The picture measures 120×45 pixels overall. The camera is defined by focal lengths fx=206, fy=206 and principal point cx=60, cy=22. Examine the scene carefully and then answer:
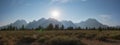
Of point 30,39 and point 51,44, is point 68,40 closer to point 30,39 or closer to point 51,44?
point 51,44

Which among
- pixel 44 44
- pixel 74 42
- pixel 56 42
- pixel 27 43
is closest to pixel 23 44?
pixel 27 43

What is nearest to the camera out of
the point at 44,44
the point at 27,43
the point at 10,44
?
the point at 10,44

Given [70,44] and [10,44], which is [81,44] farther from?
[10,44]

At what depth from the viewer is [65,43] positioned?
19.7 m

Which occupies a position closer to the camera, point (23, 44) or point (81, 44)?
point (81, 44)

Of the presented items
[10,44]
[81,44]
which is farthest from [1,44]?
[81,44]

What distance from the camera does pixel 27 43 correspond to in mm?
23344

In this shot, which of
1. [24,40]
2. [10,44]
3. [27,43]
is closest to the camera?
[10,44]

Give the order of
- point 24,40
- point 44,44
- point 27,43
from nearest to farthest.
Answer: point 44,44, point 27,43, point 24,40

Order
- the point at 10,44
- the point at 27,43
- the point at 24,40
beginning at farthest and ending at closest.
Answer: the point at 24,40
the point at 27,43
the point at 10,44

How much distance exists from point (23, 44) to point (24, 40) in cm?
A: 275

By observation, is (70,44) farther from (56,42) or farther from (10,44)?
(10,44)

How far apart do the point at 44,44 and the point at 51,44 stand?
122cm

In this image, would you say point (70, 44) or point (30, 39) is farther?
point (30, 39)
